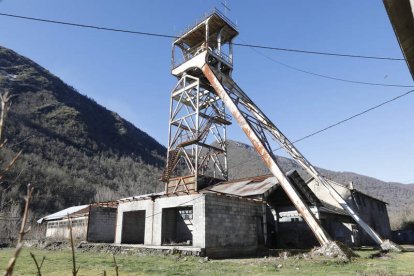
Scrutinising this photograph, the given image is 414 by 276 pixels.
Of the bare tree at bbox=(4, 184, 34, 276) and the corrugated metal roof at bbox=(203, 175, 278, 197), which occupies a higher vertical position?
the corrugated metal roof at bbox=(203, 175, 278, 197)

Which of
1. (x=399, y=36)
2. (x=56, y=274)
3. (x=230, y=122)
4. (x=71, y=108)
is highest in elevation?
(x=71, y=108)

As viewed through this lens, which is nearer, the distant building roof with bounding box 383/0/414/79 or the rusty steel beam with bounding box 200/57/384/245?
the distant building roof with bounding box 383/0/414/79

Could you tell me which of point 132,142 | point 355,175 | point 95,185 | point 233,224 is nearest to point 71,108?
point 132,142

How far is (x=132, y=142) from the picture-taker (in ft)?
394

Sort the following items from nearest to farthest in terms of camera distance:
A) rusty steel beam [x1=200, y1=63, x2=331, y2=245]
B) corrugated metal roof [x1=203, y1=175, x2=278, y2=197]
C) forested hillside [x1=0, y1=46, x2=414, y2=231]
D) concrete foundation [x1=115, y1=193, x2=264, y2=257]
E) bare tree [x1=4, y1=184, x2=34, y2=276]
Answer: bare tree [x1=4, y1=184, x2=34, y2=276], rusty steel beam [x1=200, y1=63, x2=331, y2=245], concrete foundation [x1=115, y1=193, x2=264, y2=257], corrugated metal roof [x1=203, y1=175, x2=278, y2=197], forested hillside [x1=0, y1=46, x2=414, y2=231]

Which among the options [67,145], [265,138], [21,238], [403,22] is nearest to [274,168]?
[265,138]

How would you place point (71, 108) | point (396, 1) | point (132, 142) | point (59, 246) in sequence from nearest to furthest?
1. point (396, 1)
2. point (59, 246)
3. point (71, 108)
4. point (132, 142)

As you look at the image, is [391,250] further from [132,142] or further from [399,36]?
[132,142]

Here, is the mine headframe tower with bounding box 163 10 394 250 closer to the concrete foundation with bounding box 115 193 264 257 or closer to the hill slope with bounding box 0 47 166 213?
the concrete foundation with bounding box 115 193 264 257

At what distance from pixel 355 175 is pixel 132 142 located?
93484mm

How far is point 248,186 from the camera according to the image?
2245cm

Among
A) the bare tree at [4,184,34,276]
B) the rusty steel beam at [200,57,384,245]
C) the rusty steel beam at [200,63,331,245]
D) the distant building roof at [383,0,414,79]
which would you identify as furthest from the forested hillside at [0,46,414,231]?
the bare tree at [4,184,34,276]

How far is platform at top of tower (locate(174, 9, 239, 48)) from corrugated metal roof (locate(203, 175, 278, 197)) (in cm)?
1335

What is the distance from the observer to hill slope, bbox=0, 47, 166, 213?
63188 mm
